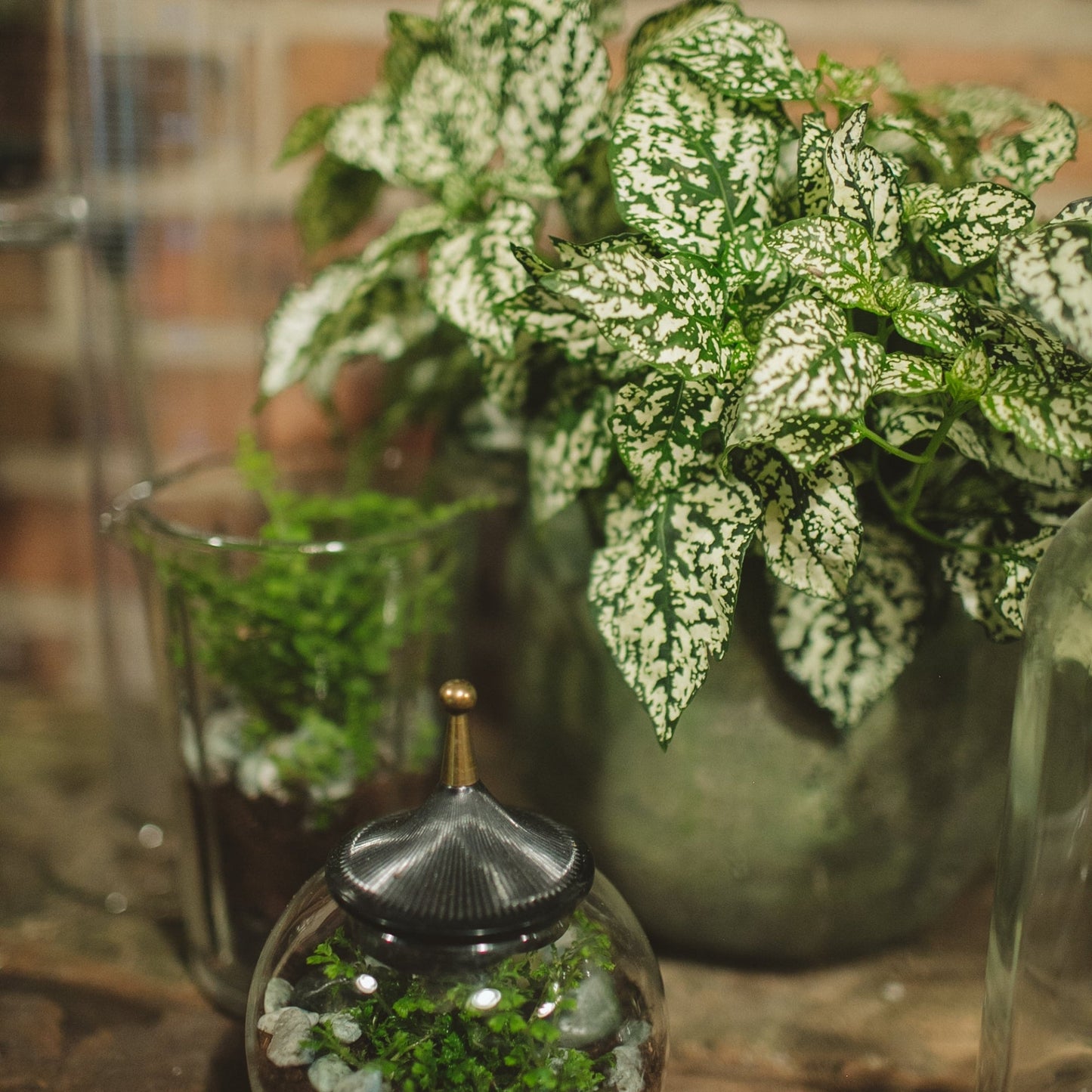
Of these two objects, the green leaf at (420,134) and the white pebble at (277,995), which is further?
the green leaf at (420,134)

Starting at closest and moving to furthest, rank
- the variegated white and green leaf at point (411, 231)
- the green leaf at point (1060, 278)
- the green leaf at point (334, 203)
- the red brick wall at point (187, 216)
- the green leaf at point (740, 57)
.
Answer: the green leaf at point (1060, 278) → the green leaf at point (740, 57) → the variegated white and green leaf at point (411, 231) → the green leaf at point (334, 203) → the red brick wall at point (187, 216)

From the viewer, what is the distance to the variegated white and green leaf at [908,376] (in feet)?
1.44

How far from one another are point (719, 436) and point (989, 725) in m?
0.25

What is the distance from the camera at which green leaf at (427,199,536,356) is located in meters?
0.52

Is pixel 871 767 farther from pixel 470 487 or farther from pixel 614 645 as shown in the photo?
pixel 470 487

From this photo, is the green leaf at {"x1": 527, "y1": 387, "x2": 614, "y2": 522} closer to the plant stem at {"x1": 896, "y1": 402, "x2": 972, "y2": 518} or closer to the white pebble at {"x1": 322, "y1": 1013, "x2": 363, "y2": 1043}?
the plant stem at {"x1": 896, "y1": 402, "x2": 972, "y2": 518}

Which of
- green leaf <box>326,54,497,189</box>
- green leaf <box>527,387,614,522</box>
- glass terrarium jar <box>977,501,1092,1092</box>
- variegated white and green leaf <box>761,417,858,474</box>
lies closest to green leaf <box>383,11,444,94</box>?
green leaf <box>326,54,497,189</box>

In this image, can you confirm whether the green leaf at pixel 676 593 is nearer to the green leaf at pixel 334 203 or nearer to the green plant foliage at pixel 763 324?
the green plant foliage at pixel 763 324

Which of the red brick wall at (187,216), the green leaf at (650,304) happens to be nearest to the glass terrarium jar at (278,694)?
the green leaf at (650,304)

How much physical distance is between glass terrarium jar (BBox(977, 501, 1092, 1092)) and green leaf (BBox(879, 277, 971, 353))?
10 cm

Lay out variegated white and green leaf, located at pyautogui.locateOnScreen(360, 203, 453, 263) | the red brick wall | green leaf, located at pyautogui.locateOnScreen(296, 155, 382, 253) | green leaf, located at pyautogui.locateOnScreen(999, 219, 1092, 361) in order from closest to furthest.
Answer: green leaf, located at pyautogui.locateOnScreen(999, 219, 1092, 361) < variegated white and green leaf, located at pyautogui.locateOnScreen(360, 203, 453, 263) < green leaf, located at pyautogui.locateOnScreen(296, 155, 382, 253) < the red brick wall

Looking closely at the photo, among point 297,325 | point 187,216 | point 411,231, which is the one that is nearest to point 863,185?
point 411,231

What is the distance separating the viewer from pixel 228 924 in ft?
2.08

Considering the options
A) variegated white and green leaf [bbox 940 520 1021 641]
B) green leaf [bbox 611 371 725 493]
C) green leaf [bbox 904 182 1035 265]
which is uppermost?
green leaf [bbox 904 182 1035 265]
